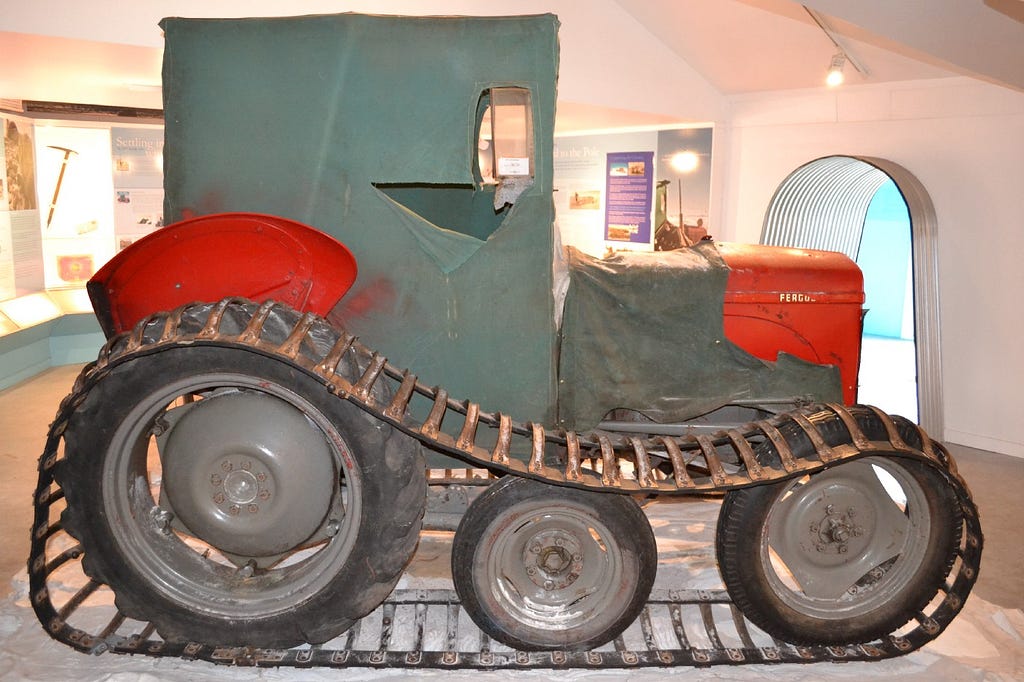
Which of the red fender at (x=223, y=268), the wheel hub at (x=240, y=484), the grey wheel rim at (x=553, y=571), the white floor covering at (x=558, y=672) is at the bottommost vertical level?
the white floor covering at (x=558, y=672)

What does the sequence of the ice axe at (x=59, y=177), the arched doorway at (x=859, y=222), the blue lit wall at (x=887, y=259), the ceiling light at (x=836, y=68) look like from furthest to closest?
the blue lit wall at (x=887, y=259) → the ice axe at (x=59, y=177) → the arched doorway at (x=859, y=222) → the ceiling light at (x=836, y=68)

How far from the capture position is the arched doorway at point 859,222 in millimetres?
6219

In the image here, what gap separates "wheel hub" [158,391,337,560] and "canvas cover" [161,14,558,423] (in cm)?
49

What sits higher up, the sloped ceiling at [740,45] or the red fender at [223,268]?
the sloped ceiling at [740,45]

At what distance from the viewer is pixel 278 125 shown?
3.19 metres

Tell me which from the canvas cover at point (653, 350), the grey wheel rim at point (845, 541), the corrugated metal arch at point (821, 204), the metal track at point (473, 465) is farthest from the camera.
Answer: the corrugated metal arch at point (821, 204)

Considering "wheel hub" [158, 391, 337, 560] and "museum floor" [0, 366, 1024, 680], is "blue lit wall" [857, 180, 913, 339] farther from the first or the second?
"wheel hub" [158, 391, 337, 560]

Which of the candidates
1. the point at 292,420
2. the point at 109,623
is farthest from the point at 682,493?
the point at 109,623

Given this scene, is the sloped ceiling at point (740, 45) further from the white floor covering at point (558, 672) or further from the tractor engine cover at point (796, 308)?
the white floor covering at point (558, 672)

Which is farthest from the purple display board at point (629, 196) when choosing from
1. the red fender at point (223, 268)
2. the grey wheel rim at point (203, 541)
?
the grey wheel rim at point (203, 541)

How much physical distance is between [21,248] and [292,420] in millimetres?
5960

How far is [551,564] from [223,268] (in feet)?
5.88

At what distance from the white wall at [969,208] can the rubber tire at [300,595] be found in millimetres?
5065

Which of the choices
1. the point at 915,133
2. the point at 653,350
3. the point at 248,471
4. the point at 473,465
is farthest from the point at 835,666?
the point at 915,133
